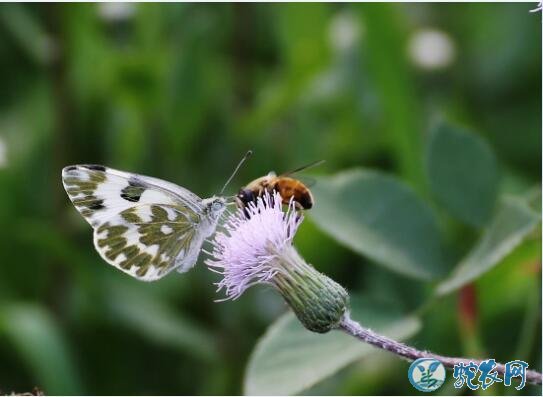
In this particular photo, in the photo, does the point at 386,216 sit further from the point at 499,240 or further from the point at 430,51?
the point at 430,51

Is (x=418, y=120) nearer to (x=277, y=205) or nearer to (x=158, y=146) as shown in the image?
(x=158, y=146)

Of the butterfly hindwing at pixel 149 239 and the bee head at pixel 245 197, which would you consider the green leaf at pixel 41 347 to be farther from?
the bee head at pixel 245 197

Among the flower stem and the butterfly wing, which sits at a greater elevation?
the butterfly wing

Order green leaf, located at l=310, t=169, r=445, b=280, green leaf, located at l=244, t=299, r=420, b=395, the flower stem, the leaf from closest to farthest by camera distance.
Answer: the flower stem < green leaf, located at l=244, t=299, r=420, b=395 < green leaf, located at l=310, t=169, r=445, b=280 < the leaf

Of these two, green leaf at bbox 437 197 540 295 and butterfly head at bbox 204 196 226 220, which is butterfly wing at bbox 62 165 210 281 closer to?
butterfly head at bbox 204 196 226 220

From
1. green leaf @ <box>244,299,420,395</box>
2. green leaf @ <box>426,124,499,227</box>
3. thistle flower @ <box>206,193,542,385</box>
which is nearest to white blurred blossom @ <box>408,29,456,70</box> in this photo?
green leaf @ <box>426,124,499,227</box>

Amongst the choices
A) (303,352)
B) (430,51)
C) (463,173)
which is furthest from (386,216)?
(430,51)
